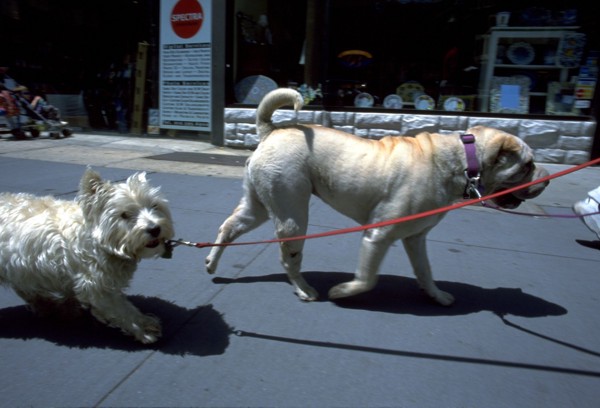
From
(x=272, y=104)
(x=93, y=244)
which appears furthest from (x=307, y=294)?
(x=93, y=244)

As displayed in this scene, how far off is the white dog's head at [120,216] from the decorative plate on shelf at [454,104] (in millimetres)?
8080

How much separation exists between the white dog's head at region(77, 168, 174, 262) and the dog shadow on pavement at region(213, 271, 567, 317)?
1304 millimetres

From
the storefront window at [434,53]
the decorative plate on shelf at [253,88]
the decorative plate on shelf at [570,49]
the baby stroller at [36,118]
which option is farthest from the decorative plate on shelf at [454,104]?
the baby stroller at [36,118]

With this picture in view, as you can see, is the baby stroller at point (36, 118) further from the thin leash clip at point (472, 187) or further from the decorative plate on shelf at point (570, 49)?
the decorative plate on shelf at point (570, 49)

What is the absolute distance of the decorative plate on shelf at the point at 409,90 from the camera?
9.60 metres

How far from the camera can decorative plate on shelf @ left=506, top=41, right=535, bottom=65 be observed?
8922 millimetres

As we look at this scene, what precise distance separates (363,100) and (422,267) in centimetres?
706

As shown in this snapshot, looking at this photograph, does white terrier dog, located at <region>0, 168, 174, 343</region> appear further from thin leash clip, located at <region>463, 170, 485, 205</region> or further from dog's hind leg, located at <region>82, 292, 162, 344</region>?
thin leash clip, located at <region>463, 170, 485, 205</region>

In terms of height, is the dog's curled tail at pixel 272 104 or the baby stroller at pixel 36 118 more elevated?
the dog's curled tail at pixel 272 104

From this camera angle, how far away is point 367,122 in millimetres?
9422

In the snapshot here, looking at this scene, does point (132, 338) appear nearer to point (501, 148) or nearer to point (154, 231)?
point (154, 231)

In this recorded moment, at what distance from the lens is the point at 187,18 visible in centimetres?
1045

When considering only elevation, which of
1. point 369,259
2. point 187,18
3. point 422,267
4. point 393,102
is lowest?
point 422,267

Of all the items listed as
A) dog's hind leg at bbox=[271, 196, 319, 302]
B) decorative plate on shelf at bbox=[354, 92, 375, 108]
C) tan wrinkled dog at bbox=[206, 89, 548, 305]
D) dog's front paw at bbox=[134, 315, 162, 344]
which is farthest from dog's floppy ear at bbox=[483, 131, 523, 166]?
decorative plate on shelf at bbox=[354, 92, 375, 108]
